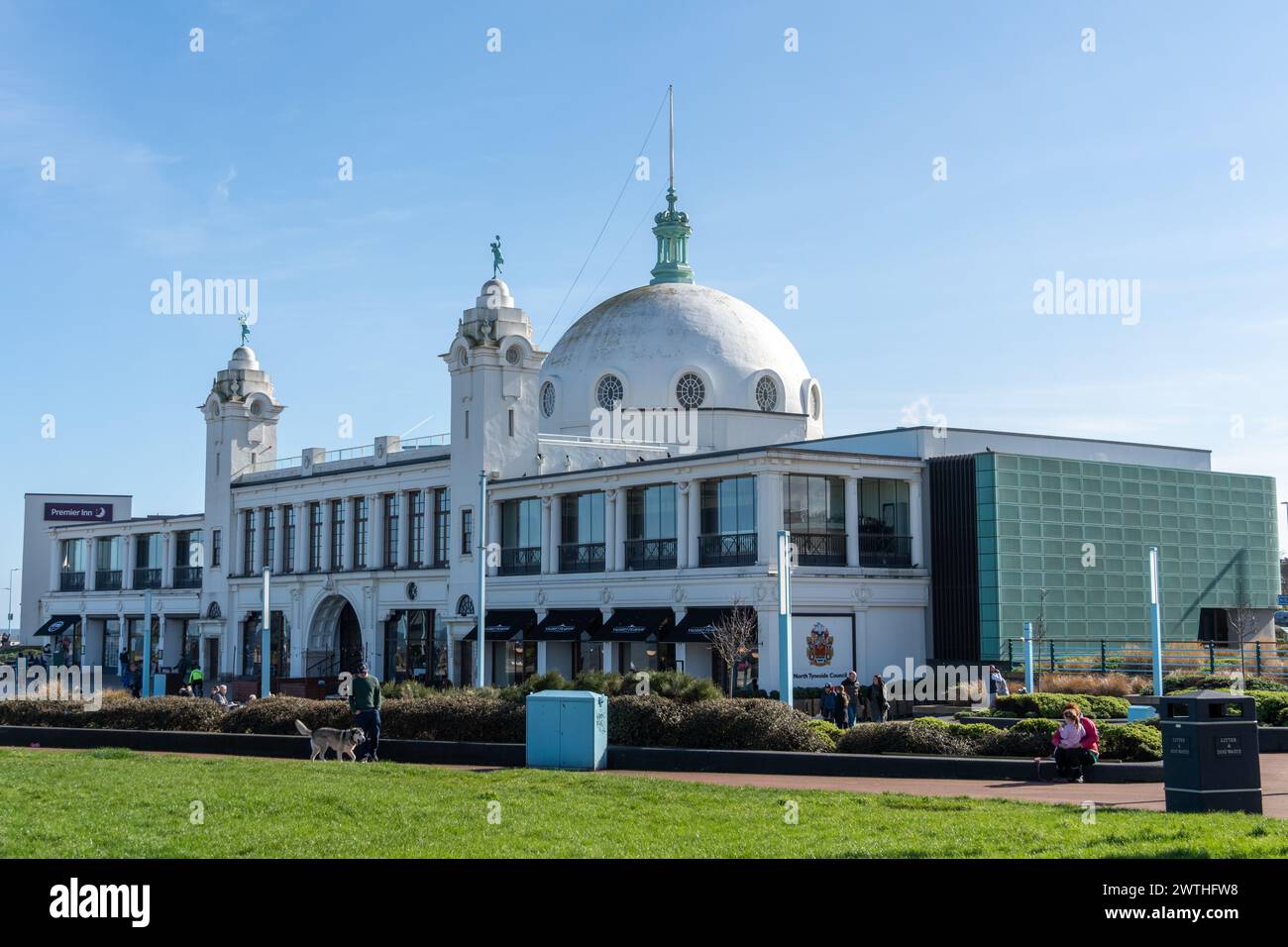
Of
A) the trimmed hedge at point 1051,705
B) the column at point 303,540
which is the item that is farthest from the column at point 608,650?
the column at point 303,540

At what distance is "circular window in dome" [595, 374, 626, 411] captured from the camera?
2290 inches

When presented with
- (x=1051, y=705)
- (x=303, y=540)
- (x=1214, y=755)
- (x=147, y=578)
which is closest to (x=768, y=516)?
(x=1051, y=705)

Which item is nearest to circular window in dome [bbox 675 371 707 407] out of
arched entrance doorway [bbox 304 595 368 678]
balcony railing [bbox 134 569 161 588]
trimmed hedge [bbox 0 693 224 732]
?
arched entrance doorway [bbox 304 595 368 678]

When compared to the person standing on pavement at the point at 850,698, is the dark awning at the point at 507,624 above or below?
above

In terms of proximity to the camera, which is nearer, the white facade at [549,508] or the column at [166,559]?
the white facade at [549,508]

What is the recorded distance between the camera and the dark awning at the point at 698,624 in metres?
42.3

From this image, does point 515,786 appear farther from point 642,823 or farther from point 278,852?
point 278,852

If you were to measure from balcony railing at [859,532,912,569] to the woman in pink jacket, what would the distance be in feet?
82.4
